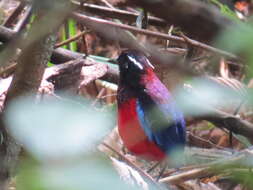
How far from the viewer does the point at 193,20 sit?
38cm

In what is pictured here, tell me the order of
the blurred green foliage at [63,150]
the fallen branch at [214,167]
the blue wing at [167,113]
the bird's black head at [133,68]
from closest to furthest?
1. the blurred green foliage at [63,150]
2. the fallen branch at [214,167]
3. the blue wing at [167,113]
4. the bird's black head at [133,68]

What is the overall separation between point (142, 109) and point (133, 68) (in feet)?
0.65

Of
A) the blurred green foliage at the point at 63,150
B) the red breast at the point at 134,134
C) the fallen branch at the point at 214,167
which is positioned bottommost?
the red breast at the point at 134,134

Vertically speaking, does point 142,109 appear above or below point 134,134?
above

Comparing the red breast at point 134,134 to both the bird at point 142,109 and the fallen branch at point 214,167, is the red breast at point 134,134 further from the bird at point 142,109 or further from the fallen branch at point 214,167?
the fallen branch at point 214,167

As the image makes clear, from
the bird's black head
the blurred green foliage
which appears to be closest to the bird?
the bird's black head

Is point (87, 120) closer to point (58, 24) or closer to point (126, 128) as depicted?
point (58, 24)

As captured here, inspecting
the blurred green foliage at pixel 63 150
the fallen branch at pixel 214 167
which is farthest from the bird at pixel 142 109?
the blurred green foliage at pixel 63 150

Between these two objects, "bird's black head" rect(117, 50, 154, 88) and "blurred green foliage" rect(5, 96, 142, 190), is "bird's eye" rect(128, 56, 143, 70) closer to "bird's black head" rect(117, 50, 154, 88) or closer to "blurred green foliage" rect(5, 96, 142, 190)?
"bird's black head" rect(117, 50, 154, 88)

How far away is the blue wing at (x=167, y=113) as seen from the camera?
7.68ft

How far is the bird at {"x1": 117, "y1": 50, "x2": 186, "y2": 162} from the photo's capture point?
242cm

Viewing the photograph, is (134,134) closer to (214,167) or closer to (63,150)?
(214,167)

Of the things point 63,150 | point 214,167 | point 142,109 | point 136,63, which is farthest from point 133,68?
point 63,150

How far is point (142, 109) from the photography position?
2.46 meters
